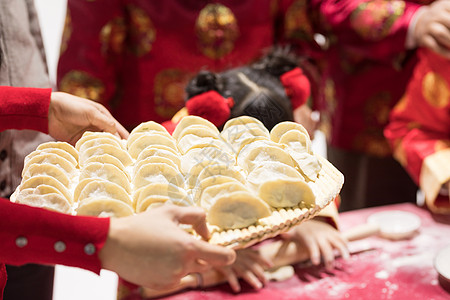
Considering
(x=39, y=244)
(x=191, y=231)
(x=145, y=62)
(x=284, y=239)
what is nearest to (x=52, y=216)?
(x=39, y=244)

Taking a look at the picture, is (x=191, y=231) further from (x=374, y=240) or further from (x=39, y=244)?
(x=374, y=240)

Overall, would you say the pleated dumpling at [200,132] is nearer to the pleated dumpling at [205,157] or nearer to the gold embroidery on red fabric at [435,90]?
the pleated dumpling at [205,157]

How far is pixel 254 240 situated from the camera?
1.95 feet

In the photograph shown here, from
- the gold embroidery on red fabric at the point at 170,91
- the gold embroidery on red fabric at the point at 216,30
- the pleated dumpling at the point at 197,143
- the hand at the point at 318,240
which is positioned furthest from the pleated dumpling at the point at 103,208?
the gold embroidery on red fabric at the point at 216,30

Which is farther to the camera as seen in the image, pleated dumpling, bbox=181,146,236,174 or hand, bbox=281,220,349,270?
hand, bbox=281,220,349,270

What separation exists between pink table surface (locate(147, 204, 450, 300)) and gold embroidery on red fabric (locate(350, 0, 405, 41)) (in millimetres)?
545

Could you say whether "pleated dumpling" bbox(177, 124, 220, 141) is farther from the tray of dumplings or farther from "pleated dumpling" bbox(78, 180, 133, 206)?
"pleated dumpling" bbox(78, 180, 133, 206)

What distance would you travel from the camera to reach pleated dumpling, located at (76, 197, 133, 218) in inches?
22.2

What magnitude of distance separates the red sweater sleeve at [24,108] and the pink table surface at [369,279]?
1.43ft

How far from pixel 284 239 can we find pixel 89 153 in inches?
20.8

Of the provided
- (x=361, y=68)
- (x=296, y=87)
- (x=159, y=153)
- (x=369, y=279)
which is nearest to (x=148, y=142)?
(x=159, y=153)

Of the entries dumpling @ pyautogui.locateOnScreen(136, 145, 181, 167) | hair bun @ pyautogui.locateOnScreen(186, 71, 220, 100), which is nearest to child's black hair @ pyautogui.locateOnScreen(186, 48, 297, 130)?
hair bun @ pyautogui.locateOnScreen(186, 71, 220, 100)

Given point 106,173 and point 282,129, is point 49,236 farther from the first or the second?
point 282,129

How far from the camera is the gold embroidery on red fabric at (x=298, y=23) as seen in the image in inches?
55.6
